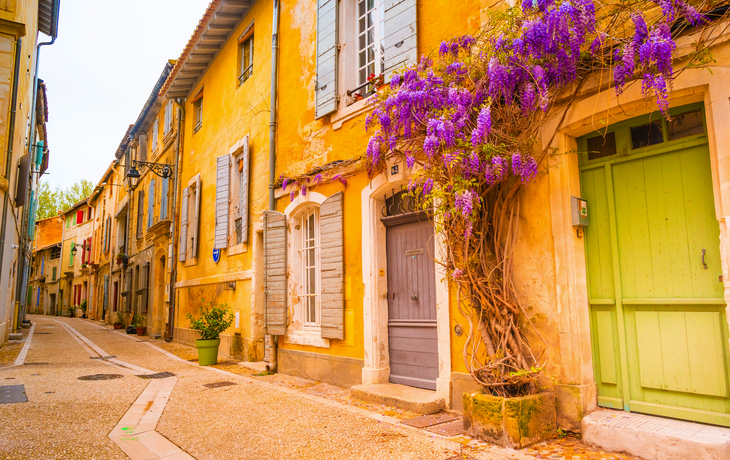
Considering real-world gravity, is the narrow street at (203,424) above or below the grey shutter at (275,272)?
below

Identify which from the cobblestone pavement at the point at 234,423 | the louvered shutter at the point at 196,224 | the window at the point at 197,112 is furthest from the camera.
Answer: the window at the point at 197,112

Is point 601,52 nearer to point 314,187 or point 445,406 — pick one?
point 445,406

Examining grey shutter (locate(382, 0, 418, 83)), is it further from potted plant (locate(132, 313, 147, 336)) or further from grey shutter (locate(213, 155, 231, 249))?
potted plant (locate(132, 313, 147, 336))

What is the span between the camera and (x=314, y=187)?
734 centimetres

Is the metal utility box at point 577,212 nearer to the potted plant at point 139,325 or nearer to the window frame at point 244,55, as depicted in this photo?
the window frame at point 244,55

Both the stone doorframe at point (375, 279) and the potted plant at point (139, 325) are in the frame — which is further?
the potted plant at point (139, 325)

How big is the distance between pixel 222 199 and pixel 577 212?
7748 mm

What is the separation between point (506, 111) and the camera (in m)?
4.27

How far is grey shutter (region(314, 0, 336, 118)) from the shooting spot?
278 inches

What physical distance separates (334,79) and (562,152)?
379 centimetres

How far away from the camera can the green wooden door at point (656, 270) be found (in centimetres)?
353

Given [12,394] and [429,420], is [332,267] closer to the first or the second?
[429,420]

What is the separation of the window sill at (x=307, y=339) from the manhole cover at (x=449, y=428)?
261 centimetres

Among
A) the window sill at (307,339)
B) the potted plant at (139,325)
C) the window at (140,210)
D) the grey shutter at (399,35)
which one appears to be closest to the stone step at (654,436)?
the window sill at (307,339)
